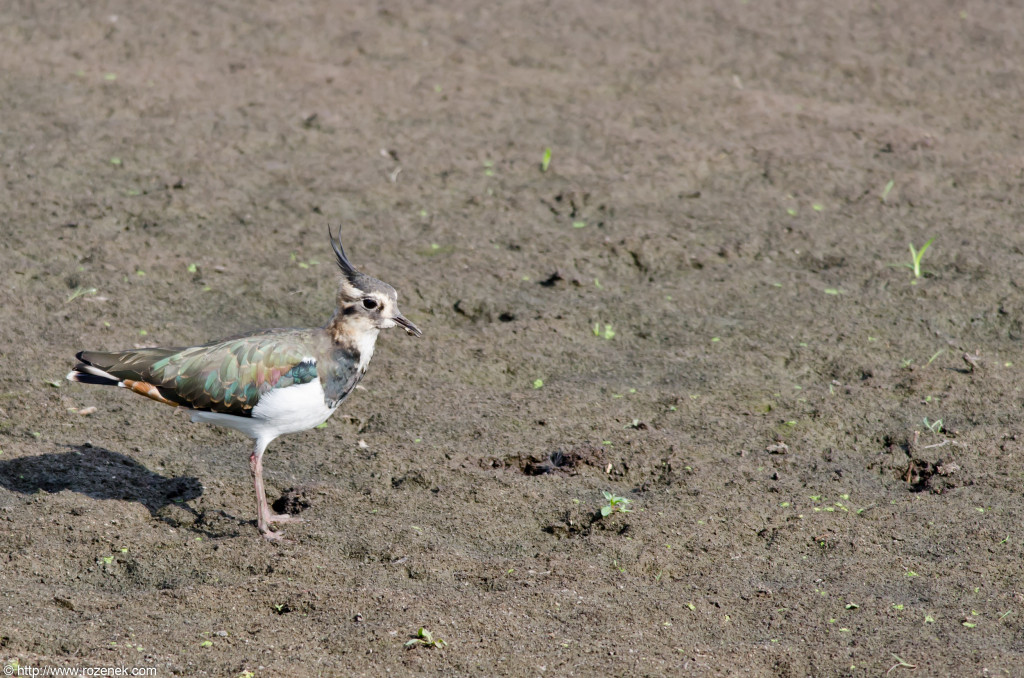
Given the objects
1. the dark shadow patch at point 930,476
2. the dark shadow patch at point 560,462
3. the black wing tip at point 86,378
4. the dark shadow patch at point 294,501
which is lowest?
the dark shadow patch at point 294,501

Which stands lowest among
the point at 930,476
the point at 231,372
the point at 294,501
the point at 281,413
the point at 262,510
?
the point at 294,501

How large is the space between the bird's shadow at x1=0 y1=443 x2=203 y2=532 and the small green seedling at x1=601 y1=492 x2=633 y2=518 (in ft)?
6.94

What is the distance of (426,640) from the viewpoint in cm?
461

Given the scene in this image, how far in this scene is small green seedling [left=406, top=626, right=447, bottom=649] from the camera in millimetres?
4605

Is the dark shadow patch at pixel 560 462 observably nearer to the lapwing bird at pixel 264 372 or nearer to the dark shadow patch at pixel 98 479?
the lapwing bird at pixel 264 372

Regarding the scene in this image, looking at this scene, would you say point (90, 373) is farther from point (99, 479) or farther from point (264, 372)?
point (264, 372)

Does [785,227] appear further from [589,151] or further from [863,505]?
[863,505]

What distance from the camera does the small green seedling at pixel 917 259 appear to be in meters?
8.02

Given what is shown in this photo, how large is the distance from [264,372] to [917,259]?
5.08 metres

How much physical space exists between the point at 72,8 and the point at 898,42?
357 inches

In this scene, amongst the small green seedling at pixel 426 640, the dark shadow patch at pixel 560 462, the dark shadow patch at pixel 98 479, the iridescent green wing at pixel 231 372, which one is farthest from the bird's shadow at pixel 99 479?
the dark shadow patch at pixel 560 462

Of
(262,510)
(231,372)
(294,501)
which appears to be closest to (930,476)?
(294,501)

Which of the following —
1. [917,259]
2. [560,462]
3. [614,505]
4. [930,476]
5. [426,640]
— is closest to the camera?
[426,640]

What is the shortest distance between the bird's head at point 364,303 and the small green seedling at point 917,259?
4.24 metres
